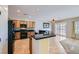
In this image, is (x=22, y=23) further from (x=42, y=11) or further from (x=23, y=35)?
(x=42, y=11)

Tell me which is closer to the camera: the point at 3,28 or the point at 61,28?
the point at 3,28

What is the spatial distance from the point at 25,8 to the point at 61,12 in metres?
0.80

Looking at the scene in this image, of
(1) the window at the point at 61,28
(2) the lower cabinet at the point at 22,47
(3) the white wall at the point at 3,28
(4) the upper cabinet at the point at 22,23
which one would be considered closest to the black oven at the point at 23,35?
(2) the lower cabinet at the point at 22,47

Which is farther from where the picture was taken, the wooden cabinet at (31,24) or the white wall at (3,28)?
the wooden cabinet at (31,24)

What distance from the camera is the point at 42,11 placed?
8.19ft

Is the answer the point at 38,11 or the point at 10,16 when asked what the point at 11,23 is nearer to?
the point at 10,16

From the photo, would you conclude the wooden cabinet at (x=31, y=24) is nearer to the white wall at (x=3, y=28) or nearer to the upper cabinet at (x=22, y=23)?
the upper cabinet at (x=22, y=23)

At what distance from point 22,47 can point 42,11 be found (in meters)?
0.94

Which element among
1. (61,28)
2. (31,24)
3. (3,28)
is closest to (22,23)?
(31,24)

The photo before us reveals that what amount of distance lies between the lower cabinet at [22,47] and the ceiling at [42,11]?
55 cm

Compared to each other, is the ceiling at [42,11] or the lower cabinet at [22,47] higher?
the ceiling at [42,11]

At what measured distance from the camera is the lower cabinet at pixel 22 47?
2.50 m
